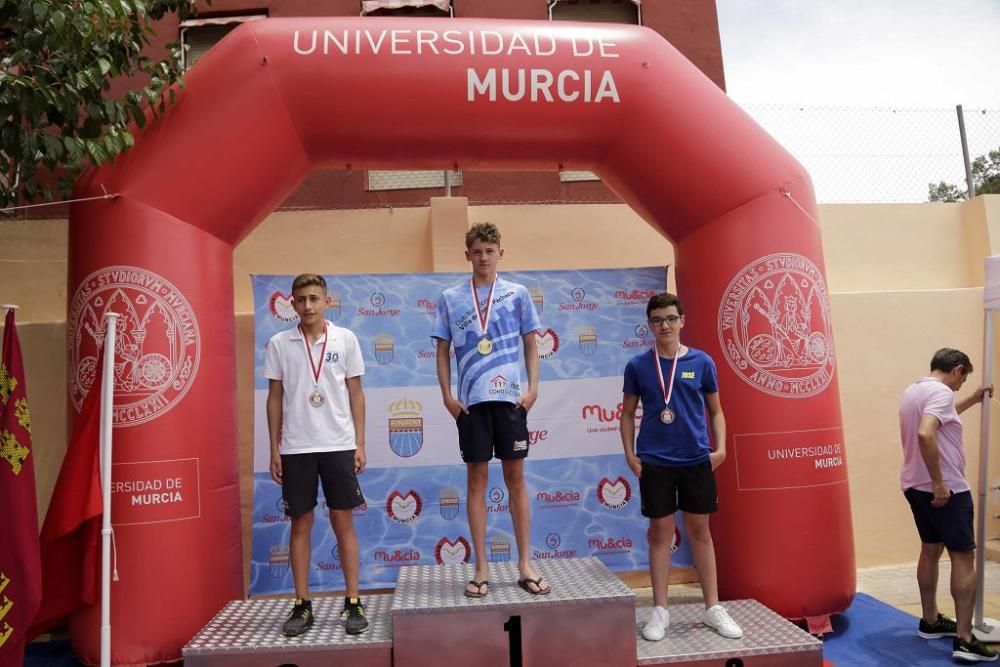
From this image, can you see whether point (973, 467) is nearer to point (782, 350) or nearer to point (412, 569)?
point (782, 350)

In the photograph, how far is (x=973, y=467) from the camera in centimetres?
605

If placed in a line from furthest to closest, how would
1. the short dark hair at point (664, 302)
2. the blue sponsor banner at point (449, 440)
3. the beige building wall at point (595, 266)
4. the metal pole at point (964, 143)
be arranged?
the metal pole at point (964, 143) < the beige building wall at point (595, 266) < the blue sponsor banner at point (449, 440) < the short dark hair at point (664, 302)

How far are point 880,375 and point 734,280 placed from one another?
228 centimetres

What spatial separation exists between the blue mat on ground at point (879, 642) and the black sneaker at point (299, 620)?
8.42 feet

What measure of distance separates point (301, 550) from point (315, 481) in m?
0.34

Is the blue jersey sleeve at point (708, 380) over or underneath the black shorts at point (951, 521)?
over

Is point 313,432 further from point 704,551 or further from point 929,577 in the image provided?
point 929,577

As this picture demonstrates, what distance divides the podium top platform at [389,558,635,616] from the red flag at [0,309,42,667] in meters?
1.63

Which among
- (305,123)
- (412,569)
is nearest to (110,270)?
(305,123)

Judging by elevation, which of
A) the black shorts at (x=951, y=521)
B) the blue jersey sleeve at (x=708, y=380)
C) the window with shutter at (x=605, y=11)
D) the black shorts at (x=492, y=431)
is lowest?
the black shorts at (x=951, y=521)

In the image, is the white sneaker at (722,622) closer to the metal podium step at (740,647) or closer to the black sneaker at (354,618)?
the metal podium step at (740,647)

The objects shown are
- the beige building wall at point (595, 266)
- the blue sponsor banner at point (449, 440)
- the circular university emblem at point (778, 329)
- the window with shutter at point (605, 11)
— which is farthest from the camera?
the window with shutter at point (605, 11)

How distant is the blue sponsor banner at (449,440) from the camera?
5113mm

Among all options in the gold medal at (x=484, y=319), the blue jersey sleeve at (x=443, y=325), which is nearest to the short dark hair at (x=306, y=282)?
the blue jersey sleeve at (x=443, y=325)
